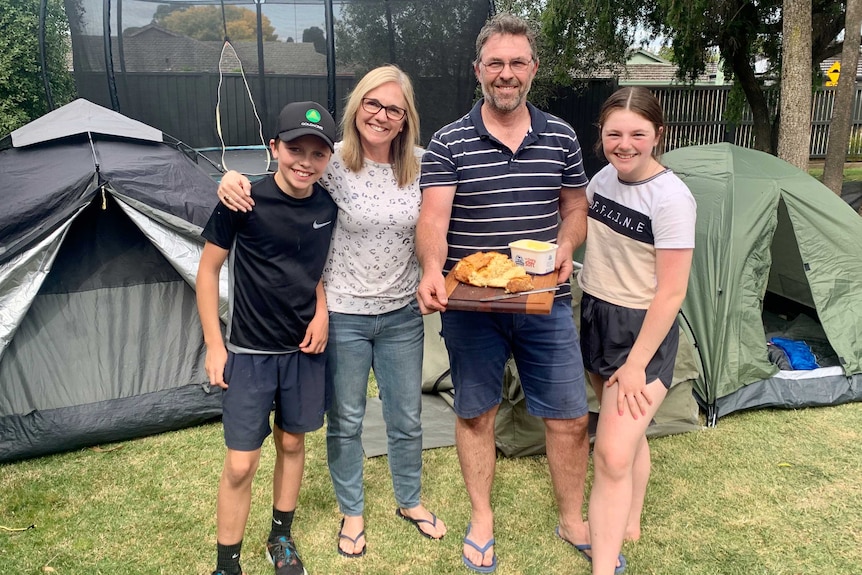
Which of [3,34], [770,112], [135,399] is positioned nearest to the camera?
[135,399]

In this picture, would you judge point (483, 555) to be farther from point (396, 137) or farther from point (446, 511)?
point (396, 137)

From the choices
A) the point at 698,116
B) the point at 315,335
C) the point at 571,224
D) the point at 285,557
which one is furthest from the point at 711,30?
the point at 285,557

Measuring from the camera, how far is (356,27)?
18.5 feet

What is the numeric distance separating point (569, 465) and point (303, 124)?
4.89 feet

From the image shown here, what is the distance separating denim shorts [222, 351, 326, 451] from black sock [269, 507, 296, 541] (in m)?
0.36

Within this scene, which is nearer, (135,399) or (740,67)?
(135,399)

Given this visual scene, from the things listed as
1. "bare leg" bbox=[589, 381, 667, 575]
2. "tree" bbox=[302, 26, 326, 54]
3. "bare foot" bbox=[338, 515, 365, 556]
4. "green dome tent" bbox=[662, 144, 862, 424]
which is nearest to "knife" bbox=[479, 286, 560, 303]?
"bare leg" bbox=[589, 381, 667, 575]

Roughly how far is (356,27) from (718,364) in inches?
159

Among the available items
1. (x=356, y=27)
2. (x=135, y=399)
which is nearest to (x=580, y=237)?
(x=135, y=399)

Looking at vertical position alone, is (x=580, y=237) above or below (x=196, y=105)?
below

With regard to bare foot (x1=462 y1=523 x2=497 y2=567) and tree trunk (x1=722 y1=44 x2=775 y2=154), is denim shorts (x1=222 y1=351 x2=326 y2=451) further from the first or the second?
tree trunk (x1=722 y1=44 x2=775 y2=154)

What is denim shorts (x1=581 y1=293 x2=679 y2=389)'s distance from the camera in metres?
2.07

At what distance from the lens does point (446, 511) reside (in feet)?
9.06

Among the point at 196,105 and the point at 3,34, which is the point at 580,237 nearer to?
the point at 196,105
